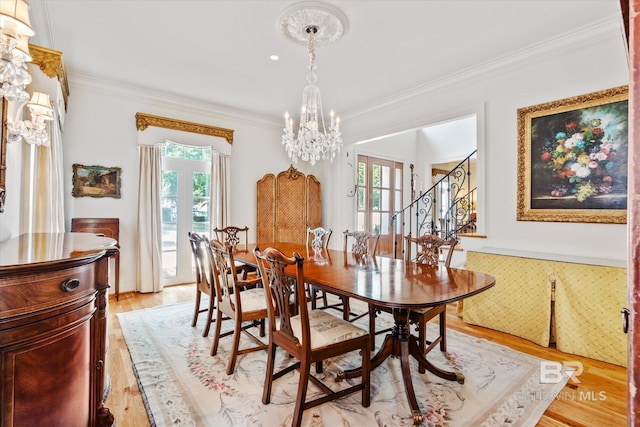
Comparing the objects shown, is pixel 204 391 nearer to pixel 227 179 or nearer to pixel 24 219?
pixel 24 219

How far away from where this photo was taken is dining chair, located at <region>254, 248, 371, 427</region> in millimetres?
1644

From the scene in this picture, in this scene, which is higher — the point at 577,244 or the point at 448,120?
the point at 448,120

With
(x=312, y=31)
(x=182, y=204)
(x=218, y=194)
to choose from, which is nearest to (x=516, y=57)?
(x=312, y=31)

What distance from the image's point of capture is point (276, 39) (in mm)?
2910

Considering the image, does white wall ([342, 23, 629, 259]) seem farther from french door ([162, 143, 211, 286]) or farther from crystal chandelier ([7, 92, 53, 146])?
crystal chandelier ([7, 92, 53, 146])

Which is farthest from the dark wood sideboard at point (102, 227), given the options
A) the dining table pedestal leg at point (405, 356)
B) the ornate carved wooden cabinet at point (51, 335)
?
the dining table pedestal leg at point (405, 356)

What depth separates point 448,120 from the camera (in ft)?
12.4

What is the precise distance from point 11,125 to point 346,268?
2.44m

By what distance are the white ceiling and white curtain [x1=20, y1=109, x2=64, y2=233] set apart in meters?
0.90

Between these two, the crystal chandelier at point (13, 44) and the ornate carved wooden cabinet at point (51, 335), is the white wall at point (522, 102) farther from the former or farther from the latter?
the crystal chandelier at point (13, 44)

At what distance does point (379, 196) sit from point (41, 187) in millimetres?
4955

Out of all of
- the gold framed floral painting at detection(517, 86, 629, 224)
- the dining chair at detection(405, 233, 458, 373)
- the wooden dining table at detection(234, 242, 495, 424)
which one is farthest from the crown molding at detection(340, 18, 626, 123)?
the wooden dining table at detection(234, 242, 495, 424)

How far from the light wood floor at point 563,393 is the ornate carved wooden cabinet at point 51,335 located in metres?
0.41

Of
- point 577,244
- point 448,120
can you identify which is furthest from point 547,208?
point 448,120
